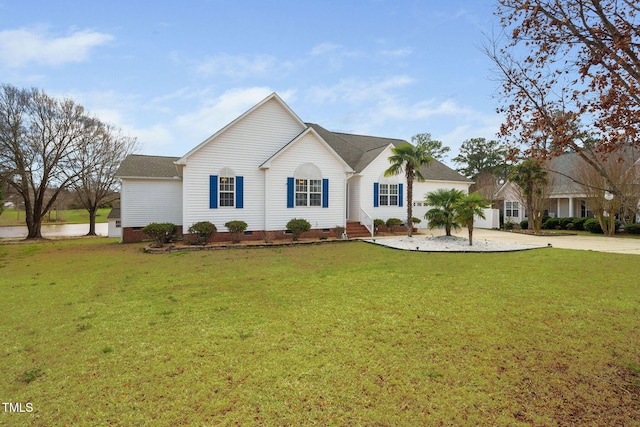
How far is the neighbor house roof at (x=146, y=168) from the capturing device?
18.9 m

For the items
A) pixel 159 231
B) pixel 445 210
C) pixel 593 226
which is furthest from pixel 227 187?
pixel 593 226

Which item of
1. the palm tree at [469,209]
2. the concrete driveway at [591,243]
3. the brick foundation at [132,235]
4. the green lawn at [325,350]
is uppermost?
the palm tree at [469,209]

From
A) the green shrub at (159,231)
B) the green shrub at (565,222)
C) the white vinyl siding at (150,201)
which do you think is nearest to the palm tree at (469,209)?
the green shrub at (159,231)

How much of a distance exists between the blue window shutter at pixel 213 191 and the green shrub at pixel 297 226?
4.01 m

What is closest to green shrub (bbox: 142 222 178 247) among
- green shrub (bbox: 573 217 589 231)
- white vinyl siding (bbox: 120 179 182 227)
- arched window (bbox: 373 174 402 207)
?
white vinyl siding (bbox: 120 179 182 227)

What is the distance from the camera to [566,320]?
217 inches

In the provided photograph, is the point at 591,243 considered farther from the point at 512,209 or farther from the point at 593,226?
the point at 512,209

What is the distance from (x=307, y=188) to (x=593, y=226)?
2195cm

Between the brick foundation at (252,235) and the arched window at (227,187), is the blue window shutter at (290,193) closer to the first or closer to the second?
the brick foundation at (252,235)

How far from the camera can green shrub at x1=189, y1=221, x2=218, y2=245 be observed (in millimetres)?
15938

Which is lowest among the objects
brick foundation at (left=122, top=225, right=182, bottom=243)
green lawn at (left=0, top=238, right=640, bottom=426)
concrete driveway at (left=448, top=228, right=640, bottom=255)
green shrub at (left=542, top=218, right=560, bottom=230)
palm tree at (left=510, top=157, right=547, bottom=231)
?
green lawn at (left=0, top=238, right=640, bottom=426)

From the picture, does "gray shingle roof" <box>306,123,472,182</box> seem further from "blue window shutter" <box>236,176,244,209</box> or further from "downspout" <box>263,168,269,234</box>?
"blue window shutter" <box>236,176,244,209</box>

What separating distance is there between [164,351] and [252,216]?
13504 millimetres

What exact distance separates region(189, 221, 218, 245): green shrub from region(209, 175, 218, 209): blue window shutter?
1072mm
